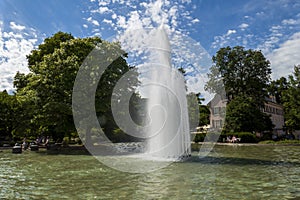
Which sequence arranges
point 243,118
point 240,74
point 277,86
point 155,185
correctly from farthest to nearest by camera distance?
point 277,86 < point 240,74 < point 243,118 < point 155,185

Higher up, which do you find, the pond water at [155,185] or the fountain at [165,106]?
the fountain at [165,106]

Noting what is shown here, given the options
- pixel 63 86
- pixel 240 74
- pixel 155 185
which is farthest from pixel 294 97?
pixel 155 185

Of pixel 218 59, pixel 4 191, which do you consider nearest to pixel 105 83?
pixel 4 191

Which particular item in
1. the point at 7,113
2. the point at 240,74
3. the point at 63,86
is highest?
the point at 240,74

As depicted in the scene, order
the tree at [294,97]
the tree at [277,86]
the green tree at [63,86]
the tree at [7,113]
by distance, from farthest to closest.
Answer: the tree at [277,86] → the tree at [294,97] → the tree at [7,113] → the green tree at [63,86]

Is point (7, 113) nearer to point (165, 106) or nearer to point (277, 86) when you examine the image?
point (165, 106)

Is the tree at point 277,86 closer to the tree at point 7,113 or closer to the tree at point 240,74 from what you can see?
the tree at point 240,74

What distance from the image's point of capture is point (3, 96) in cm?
4438

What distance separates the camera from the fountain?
21469 millimetres

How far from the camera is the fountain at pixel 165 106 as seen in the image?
21.5 m

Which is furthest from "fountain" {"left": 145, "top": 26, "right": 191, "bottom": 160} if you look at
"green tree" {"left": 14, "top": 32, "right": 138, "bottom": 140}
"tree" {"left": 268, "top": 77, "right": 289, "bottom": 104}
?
"tree" {"left": 268, "top": 77, "right": 289, "bottom": 104}

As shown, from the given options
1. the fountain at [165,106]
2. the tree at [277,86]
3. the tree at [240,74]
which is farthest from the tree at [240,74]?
the fountain at [165,106]

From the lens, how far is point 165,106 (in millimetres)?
21953

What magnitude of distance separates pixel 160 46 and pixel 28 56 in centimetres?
2712
